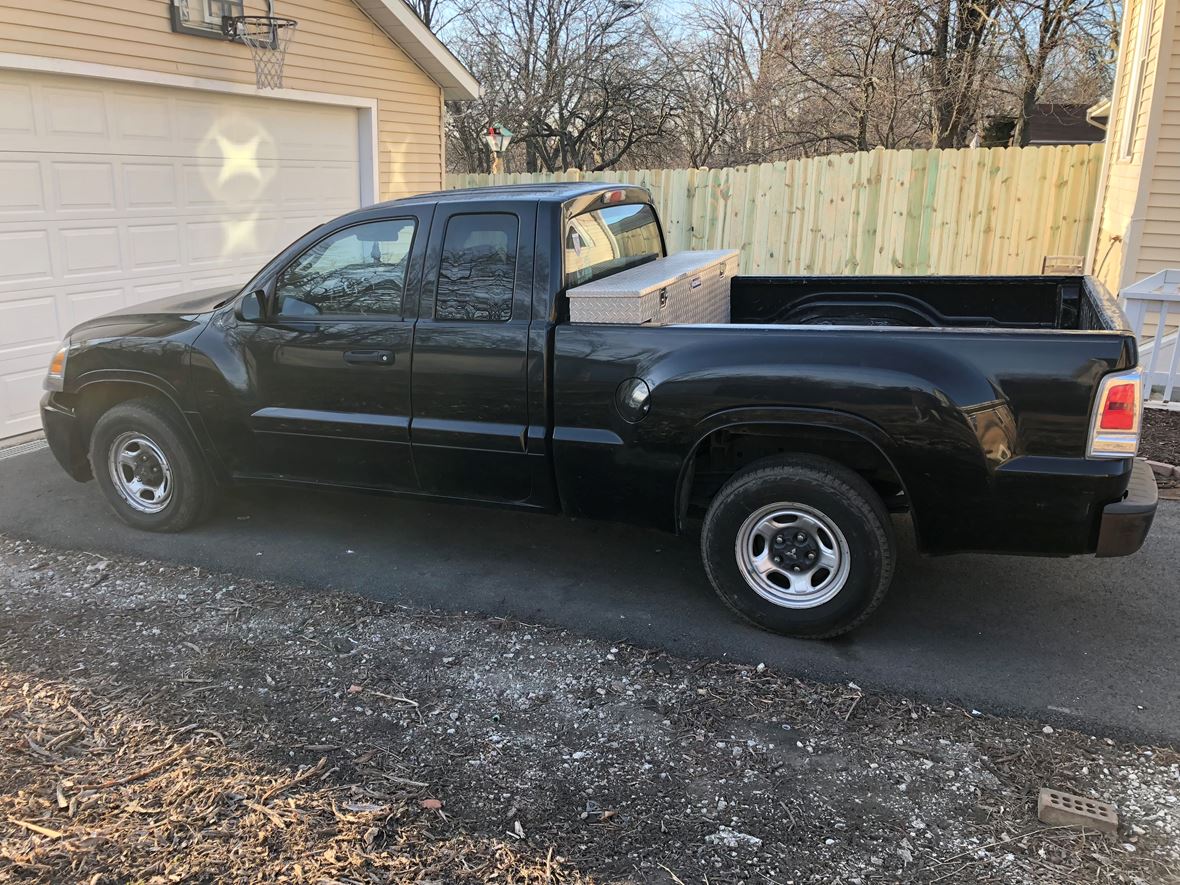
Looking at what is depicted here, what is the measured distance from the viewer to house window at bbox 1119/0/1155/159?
31.2 ft

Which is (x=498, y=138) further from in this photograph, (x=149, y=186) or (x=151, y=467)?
(x=151, y=467)

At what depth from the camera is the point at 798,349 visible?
12.1 ft

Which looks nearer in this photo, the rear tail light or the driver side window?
the rear tail light

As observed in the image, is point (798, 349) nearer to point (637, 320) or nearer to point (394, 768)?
point (637, 320)

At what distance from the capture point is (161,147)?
8.27m

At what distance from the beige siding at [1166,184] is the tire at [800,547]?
6.70 metres

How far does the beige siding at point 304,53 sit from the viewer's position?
23.8ft

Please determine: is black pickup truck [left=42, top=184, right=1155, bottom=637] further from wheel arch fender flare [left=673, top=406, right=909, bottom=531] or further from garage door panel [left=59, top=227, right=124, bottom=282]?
garage door panel [left=59, top=227, right=124, bottom=282]

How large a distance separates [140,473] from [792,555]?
12.1 feet

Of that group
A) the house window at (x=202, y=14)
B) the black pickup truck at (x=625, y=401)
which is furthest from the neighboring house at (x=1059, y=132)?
the black pickup truck at (x=625, y=401)

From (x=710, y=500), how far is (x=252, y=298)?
256 centimetres

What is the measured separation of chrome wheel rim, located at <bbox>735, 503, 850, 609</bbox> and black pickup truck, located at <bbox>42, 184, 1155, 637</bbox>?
0.01m

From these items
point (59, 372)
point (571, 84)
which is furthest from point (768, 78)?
point (59, 372)

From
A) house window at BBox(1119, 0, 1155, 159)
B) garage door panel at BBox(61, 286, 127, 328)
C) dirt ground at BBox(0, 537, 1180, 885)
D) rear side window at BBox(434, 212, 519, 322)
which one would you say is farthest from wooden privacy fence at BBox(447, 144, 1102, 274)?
dirt ground at BBox(0, 537, 1180, 885)
